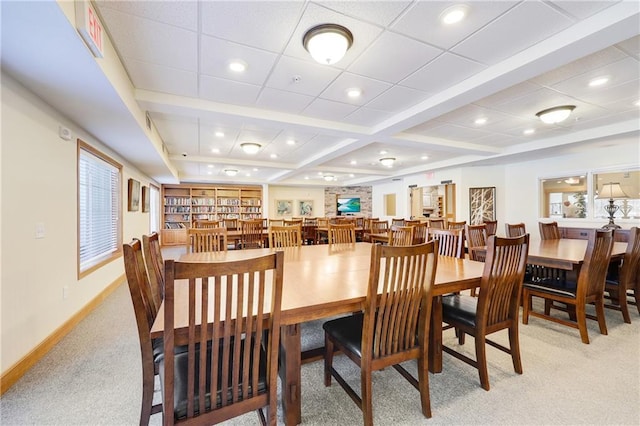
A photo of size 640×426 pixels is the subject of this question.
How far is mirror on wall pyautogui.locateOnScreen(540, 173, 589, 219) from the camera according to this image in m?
5.57

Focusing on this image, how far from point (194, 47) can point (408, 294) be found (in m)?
2.40

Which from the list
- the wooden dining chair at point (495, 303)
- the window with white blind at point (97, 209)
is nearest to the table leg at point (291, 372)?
the wooden dining chair at point (495, 303)

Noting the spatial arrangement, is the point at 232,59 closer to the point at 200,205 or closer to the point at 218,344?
the point at 218,344

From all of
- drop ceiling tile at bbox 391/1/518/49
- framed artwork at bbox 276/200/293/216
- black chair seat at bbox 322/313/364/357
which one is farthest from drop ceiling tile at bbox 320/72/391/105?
framed artwork at bbox 276/200/293/216

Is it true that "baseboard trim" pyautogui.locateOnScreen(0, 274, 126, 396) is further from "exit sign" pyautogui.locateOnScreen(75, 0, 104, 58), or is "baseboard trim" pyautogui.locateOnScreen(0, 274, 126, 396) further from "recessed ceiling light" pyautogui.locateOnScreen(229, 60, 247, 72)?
"recessed ceiling light" pyautogui.locateOnScreen(229, 60, 247, 72)

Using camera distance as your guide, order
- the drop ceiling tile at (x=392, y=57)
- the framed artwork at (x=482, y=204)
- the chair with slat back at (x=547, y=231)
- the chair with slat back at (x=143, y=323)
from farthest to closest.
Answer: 1. the framed artwork at (x=482, y=204)
2. the chair with slat back at (x=547, y=231)
3. the drop ceiling tile at (x=392, y=57)
4. the chair with slat back at (x=143, y=323)

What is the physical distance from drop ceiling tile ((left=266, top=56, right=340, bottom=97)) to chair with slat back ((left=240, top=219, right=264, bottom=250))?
2.67m

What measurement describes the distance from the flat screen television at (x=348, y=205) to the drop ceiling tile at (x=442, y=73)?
8.75 m

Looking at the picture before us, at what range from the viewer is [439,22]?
1.91 metres

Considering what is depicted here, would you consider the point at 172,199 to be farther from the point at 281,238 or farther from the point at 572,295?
the point at 572,295

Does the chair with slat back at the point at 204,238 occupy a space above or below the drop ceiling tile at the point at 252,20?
below

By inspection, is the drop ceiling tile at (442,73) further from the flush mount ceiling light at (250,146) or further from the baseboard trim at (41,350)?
the baseboard trim at (41,350)

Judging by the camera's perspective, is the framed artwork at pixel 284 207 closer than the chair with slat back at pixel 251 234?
No

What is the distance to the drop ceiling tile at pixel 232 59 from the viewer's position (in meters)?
2.14
